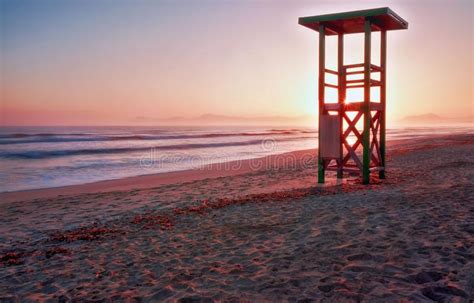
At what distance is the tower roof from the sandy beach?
4087 millimetres

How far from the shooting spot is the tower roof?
9.07 m

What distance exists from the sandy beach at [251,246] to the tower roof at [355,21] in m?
4.09

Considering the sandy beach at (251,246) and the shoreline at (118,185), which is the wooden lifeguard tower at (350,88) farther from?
the shoreline at (118,185)

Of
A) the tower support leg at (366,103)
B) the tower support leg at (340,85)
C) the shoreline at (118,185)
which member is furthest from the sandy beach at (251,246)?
the shoreline at (118,185)

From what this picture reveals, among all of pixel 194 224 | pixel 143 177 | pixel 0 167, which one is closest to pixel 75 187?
pixel 143 177

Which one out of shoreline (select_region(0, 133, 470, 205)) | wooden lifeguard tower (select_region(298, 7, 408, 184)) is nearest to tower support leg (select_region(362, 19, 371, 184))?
wooden lifeguard tower (select_region(298, 7, 408, 184))

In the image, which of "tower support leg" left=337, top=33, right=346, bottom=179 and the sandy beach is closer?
the sandy beach

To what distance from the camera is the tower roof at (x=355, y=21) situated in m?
9.07

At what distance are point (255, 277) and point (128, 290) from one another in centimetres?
134

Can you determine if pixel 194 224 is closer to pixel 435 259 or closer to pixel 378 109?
pixel 435 259

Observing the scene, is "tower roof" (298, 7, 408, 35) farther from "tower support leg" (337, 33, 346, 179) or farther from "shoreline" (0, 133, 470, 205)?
"shoreline" (0, 133, 470, 205)

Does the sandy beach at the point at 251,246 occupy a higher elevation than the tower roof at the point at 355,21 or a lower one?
lower

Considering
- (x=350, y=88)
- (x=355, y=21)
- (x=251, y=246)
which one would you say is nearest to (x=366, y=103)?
(x=350, y=88)

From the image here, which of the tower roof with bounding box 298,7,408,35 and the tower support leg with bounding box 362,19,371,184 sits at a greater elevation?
the tower roof with bounding box 298,7,408,35
